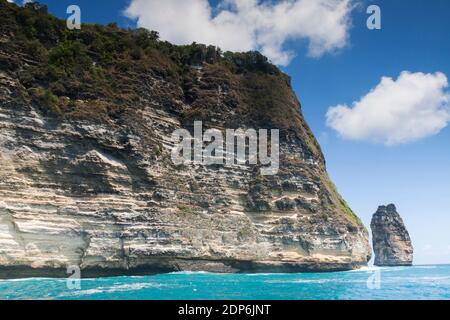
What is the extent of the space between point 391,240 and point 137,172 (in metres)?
75.8

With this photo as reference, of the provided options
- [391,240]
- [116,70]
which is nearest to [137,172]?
[116,70]

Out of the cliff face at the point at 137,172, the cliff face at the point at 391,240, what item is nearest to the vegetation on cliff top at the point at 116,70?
the cliff face at the point at 137,172

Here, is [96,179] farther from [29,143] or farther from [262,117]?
[262,117]

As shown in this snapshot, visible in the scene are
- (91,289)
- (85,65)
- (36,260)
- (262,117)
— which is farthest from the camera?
(262,117)

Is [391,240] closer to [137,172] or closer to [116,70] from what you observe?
[137,172]

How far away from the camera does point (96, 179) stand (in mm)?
38531

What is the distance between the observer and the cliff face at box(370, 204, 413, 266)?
99.4 metres

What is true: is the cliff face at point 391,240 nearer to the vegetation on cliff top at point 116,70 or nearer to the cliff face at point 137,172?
the cliff face at point 137,172

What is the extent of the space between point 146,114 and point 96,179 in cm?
1047

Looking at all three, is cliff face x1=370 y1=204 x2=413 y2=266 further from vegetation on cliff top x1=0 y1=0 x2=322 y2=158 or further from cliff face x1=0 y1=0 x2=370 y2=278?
vegetation on cliff top x1=0 y1=0 x2=322 y2=158

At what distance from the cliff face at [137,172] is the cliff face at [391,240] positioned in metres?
46.1

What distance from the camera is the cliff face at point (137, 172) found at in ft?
116

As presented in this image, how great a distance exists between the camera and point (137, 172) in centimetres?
4150
